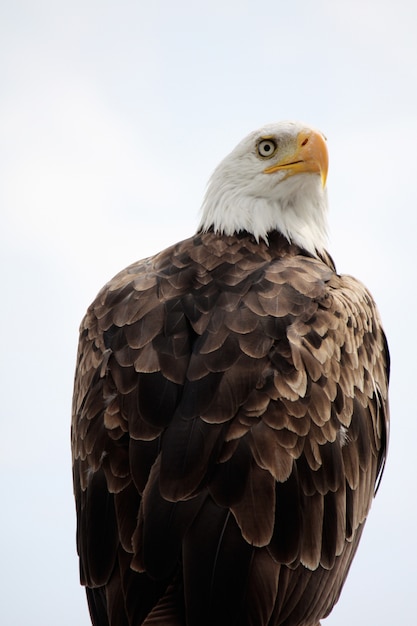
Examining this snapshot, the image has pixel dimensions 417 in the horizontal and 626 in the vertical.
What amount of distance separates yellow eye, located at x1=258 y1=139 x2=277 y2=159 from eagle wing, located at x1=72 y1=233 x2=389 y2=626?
43.9 inches

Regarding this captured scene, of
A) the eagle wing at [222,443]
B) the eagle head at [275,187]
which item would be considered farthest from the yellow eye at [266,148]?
the eagle wing at [222,443]

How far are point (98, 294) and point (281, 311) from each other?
1.37 meters

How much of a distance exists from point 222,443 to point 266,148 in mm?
2686

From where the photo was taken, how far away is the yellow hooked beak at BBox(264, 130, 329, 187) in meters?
6.59

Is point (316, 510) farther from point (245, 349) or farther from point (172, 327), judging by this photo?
point (172, 327)

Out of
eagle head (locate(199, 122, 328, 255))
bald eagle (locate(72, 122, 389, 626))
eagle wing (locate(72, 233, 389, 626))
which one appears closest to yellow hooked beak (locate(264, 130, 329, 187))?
eagle head (locate(199, 122, 328, 255))

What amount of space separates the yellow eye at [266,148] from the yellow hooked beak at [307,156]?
11 centimetres

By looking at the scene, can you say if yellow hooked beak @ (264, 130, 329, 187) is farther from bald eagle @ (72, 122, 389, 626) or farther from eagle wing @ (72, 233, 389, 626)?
eagle wing @ (72, 233, 389, 626)

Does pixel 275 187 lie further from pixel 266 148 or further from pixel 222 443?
pixel 222 443

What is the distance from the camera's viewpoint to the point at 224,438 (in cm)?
485

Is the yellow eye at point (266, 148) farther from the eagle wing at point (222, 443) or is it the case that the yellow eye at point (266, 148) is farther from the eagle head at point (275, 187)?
the eagle wing at point (222, 443)

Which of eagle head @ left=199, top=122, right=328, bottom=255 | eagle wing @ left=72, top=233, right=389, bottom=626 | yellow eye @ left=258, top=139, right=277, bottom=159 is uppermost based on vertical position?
yellow eye @ left=258, top=139, right=277, bottom=159

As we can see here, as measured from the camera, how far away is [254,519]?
4.75 m

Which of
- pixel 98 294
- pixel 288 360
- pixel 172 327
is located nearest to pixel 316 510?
pixel 288 360
